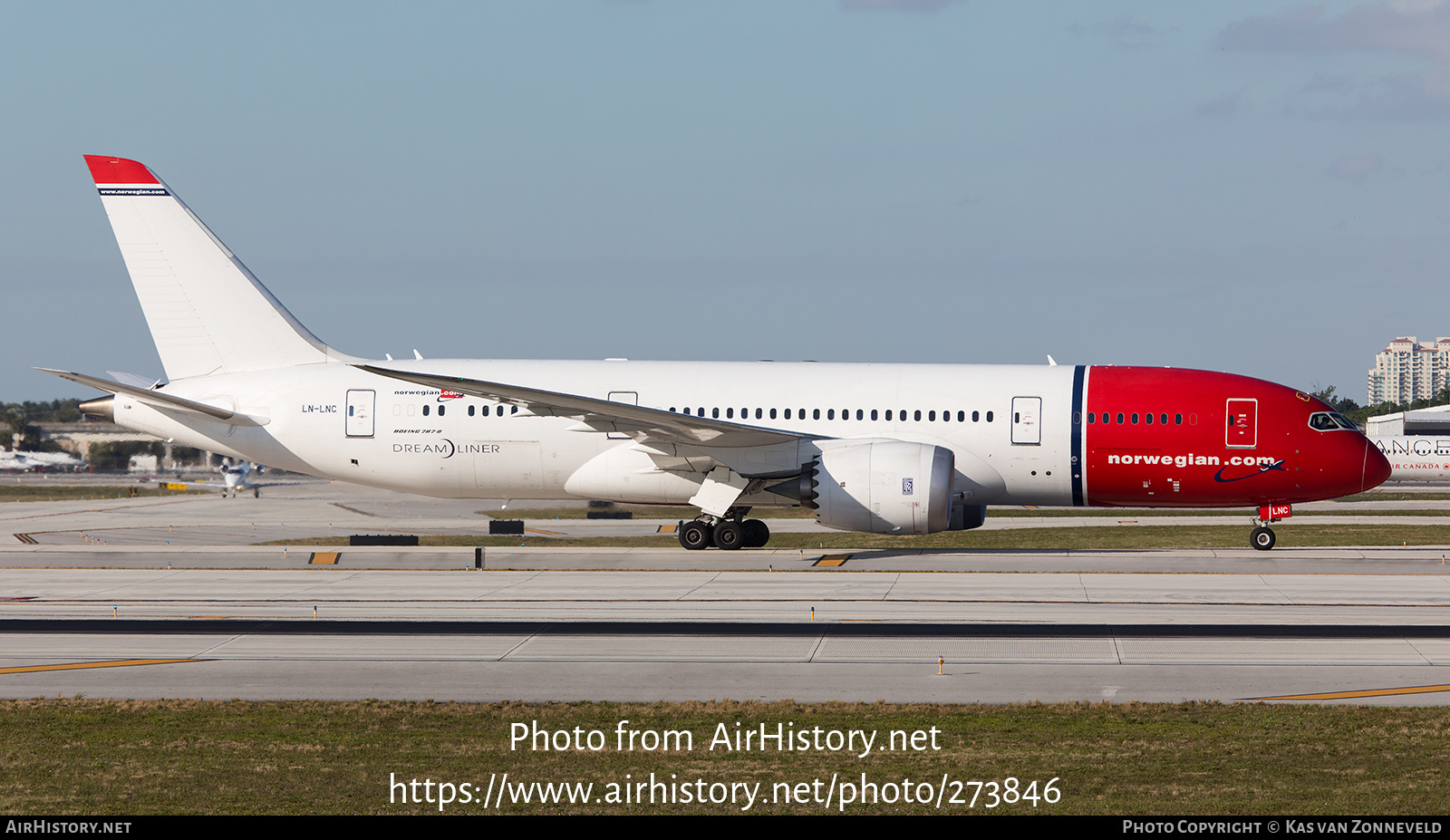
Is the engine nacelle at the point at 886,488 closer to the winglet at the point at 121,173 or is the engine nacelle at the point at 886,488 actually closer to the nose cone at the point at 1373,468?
the nose cone at the point at 1373,468

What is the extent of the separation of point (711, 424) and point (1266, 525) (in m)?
14.1

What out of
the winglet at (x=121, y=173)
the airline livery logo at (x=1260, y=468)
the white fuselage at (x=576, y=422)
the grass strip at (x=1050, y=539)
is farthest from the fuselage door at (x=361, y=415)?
the airline livery logo at (x=1260, y=468)

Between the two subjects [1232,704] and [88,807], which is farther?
[1232,704]

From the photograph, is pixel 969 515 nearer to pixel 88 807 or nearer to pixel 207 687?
pixel 207 687

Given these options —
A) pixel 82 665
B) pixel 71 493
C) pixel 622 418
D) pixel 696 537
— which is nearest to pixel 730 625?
pixel 82 665

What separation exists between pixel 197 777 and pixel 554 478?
67.2 ft

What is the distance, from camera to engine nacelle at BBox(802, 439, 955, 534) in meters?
26.9

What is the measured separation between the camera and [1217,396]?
28.8m

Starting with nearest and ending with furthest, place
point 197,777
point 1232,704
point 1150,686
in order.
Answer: point 197,777 < point 1232,704 < point 1150,686

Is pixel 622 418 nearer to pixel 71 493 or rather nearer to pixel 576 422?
pixel 576 422

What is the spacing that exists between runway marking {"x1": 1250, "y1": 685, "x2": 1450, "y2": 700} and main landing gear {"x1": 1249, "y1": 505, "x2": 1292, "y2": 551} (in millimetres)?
16473

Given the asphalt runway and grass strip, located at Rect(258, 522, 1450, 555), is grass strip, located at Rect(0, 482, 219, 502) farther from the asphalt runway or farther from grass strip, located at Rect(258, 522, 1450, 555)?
the asphalt runway

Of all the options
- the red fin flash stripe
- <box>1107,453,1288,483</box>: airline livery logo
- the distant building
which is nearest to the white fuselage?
<box>1107,453,1288,483</box>: airline livery logo

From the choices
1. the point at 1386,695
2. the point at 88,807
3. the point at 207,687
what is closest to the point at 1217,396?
the point at 1386,695
